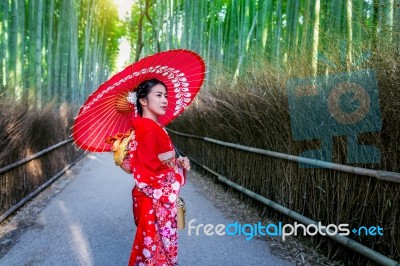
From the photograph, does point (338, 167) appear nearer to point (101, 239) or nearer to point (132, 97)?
point (132, 97)

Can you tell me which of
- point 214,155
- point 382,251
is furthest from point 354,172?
point 214,155

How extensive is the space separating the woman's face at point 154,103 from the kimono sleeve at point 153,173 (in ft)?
0.54

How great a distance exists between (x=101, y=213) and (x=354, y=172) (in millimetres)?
3192

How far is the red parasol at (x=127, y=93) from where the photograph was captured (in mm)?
2078

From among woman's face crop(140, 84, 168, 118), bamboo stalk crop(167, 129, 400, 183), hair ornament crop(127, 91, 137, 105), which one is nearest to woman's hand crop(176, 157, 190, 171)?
woman's face crop(140, 84, 168, 118)

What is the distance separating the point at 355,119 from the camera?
287 centimetres

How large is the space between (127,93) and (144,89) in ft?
0.57

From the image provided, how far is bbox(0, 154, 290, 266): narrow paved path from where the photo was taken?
323 centimetres

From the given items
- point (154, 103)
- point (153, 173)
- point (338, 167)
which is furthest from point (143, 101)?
point (338, 167)

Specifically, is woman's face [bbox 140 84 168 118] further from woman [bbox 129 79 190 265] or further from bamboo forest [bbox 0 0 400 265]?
bamboo forest [bbox 0 0 400 265]

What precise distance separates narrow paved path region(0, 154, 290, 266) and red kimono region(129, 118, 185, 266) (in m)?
1.19

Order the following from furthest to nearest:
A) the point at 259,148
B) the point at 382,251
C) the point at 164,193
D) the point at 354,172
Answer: the point at 259,148 < the point at 354,172 < the point at 382,251 < the point at 164,193

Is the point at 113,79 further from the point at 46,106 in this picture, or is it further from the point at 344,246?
the point at 46,106

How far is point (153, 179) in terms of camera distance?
1977 millimetres
